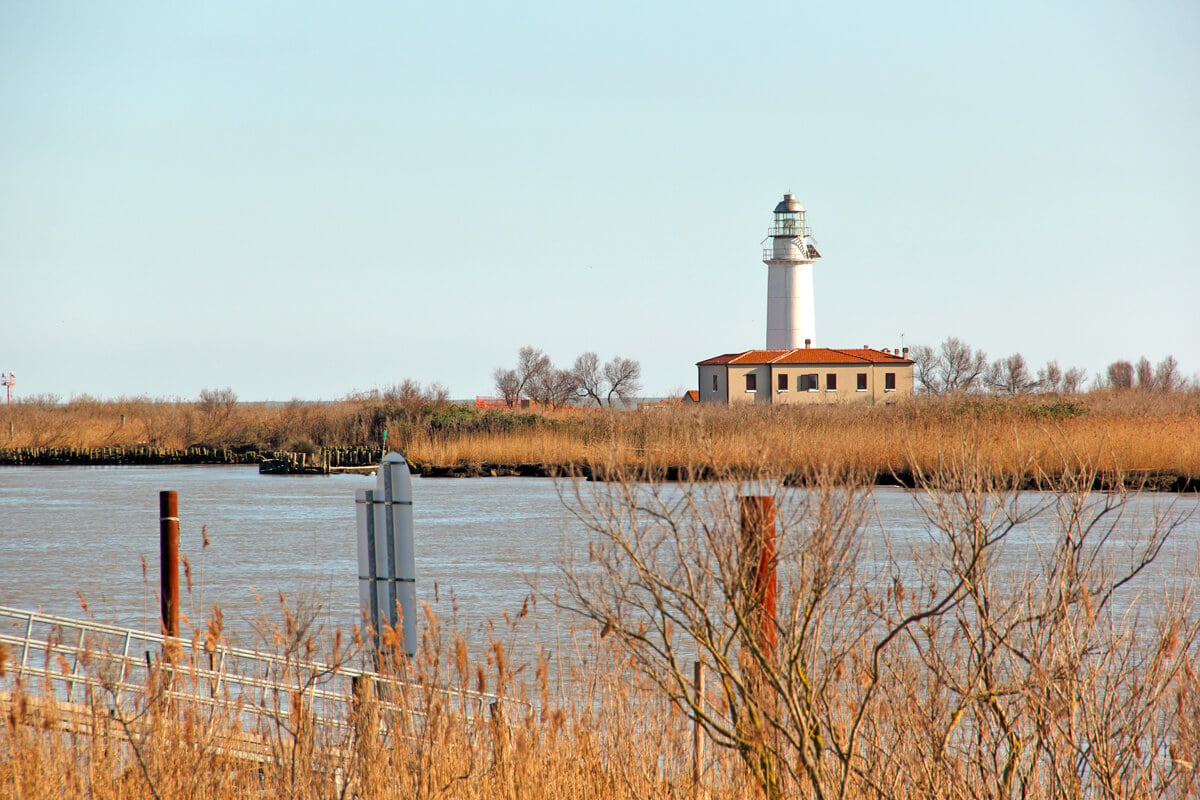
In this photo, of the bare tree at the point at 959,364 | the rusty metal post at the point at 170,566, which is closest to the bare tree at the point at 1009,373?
the bare tree at the point at 959,364

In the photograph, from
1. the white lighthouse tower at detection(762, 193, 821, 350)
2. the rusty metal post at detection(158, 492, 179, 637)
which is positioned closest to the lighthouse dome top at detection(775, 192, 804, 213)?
the white lighthouse tower at detection(762, 193, 821, 350)

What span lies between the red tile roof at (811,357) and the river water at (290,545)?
2232 centimetres

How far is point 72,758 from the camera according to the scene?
15.1 feet

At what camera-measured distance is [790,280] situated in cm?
5278

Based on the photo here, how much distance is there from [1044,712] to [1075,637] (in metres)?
0.27

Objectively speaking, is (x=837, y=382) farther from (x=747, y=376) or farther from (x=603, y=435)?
(x=603, y=435)

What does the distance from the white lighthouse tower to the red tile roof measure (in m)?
1.58

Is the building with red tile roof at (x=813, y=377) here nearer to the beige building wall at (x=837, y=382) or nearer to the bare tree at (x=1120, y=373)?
the beige building wall at (x=837, y=382)

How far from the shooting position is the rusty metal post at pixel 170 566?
7.24 meters

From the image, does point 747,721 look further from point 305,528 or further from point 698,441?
point 305,528

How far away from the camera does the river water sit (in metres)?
10.5

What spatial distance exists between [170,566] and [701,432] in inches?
195

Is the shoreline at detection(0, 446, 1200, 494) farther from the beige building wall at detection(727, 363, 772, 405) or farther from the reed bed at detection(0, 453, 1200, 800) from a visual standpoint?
the beige building wall at detection(727, 363, 772, 405)

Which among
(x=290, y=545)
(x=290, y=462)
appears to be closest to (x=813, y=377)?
(x=290, y=462)
